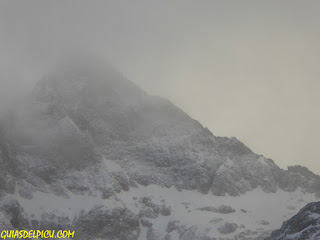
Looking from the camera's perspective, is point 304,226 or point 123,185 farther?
point 123,185

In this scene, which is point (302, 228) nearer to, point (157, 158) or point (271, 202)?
point (271, 202)

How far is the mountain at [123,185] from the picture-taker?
15438 cm

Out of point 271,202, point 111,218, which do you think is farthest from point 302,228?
point 271,202

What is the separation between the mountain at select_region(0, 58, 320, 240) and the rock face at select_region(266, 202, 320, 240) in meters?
36.5

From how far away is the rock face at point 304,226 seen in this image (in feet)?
361

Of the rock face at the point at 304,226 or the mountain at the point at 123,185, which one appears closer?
the rock face at the point at 304,226

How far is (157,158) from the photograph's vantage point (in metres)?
192

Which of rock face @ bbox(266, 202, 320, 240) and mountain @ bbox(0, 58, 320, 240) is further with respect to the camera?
mountain @ bbox(0, 58, 320, 240)

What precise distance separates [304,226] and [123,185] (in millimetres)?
71797

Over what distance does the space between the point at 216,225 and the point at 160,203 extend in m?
19.7

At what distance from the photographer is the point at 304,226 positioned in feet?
379

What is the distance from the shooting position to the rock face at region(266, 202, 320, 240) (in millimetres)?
110062

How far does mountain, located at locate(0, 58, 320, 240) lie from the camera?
154m

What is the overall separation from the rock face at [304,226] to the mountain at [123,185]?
36528mm
